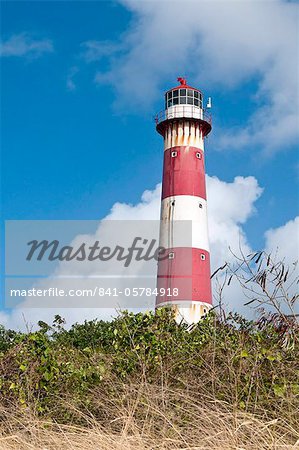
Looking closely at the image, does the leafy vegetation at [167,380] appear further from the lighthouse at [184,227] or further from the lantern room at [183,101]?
the lantern room at [183,101]

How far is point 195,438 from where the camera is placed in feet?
17.5

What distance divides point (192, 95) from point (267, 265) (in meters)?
21.4

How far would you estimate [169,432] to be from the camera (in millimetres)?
5457

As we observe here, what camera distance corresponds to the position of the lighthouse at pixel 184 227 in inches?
898

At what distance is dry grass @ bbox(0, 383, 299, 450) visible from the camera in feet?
15.5

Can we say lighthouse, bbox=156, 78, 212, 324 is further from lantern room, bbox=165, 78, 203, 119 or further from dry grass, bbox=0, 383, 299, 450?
dry grass, bbox=0, 383, 299, 450

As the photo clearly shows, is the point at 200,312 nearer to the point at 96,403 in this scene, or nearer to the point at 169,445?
the point at 96,403

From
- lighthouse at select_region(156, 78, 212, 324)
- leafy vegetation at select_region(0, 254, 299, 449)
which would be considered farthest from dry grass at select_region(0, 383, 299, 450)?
lighthouse at select_region(156, 78, 212, 324)

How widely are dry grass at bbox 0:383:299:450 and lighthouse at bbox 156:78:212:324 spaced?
15999mm

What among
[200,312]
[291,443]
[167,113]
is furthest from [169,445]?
[167,113]

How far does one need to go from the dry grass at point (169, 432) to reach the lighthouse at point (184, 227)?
15999 millimetres

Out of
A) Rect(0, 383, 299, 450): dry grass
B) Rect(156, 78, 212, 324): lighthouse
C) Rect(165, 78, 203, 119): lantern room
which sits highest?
Rect(165, 78, 203, 119): lantern room

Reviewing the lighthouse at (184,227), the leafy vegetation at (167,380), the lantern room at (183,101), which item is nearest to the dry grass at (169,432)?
the leafy vegetation at (167,380)

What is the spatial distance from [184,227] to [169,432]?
17772mm
